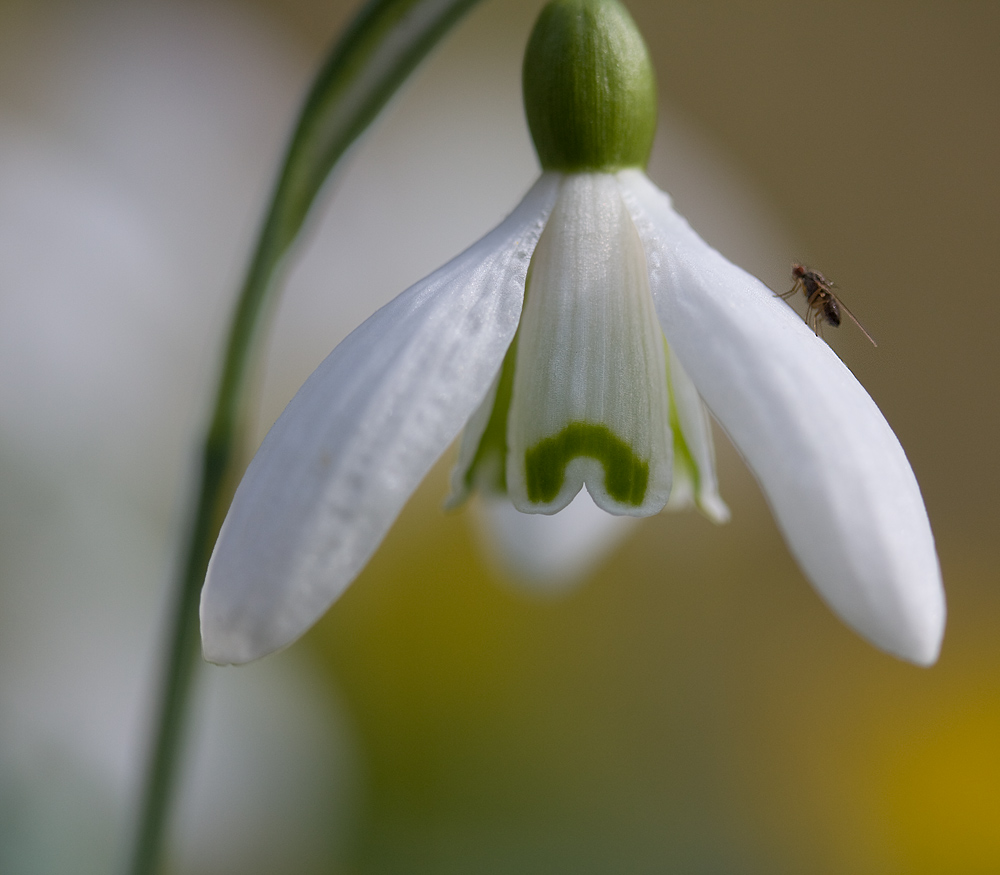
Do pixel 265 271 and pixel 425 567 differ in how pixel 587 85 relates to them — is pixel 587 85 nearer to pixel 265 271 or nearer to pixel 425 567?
pixel 265 271

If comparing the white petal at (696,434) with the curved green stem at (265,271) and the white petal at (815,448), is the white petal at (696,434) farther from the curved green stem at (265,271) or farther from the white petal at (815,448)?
the curved green stem at (265,271)

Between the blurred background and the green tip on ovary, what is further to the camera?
the blurred background

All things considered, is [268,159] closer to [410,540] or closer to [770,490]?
[410,540]

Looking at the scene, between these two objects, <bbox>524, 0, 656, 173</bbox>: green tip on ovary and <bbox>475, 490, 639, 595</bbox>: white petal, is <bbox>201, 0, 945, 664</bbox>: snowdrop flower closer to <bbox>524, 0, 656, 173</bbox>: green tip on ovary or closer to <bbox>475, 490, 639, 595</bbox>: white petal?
<bbox>524, 0, 656, 173</bbox>: green tip on ovary

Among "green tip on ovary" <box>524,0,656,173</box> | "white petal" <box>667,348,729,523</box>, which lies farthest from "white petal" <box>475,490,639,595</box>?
"green tip on ovary" <box>524,0,656,173</box>

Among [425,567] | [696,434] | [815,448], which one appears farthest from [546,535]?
[425,567]

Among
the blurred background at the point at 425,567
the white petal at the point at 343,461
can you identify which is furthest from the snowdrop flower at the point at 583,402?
the blurred background at the point at 425,567

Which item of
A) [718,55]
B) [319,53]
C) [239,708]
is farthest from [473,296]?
[718,55]
